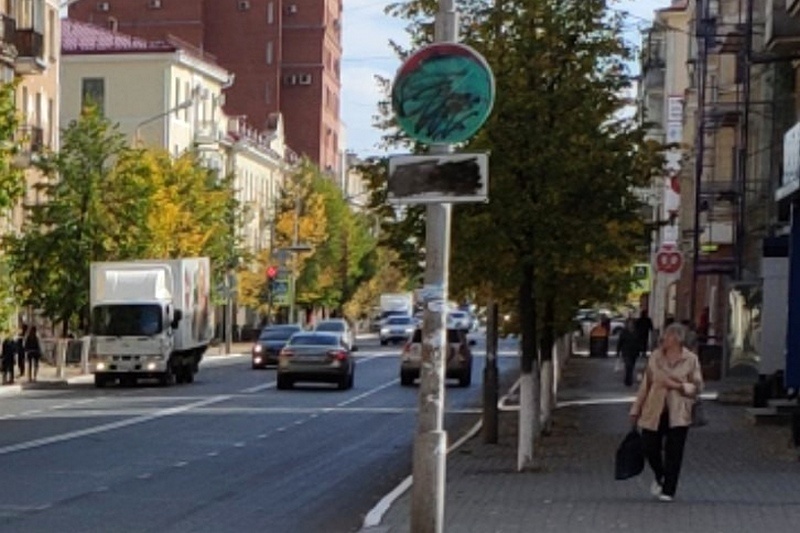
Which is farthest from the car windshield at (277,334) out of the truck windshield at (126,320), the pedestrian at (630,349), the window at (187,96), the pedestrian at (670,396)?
the pedestrian at (670,396)

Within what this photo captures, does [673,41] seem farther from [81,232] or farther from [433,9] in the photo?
[433,9]

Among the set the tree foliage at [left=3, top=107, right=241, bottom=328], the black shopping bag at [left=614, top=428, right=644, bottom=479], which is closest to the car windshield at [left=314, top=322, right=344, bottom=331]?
the tree foliage at [left=3, top=107, right=241, bottom=328]

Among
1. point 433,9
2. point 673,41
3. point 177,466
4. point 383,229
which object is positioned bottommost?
point 177,466

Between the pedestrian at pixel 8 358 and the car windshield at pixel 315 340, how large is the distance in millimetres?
7204

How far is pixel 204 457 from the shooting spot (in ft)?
92.3

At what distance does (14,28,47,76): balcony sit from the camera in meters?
65.2

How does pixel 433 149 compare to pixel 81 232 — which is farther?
pixel 81 232

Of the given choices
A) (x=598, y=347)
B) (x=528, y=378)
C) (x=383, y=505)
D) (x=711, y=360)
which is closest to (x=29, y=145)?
(x=598, y=347)

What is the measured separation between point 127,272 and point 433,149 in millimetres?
39126

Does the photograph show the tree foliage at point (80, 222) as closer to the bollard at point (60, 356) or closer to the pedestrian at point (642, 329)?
the bollard at point (60, 356)

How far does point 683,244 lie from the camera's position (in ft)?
225

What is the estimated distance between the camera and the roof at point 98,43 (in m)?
96.4

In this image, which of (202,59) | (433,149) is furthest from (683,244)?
(433,149)

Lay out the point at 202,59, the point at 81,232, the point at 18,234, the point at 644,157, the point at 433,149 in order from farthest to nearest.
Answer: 1. the point at 202,59
2. the point at 18,234
3. the point at 81,232
4. the point at 644,157
5. the point at 433,149
